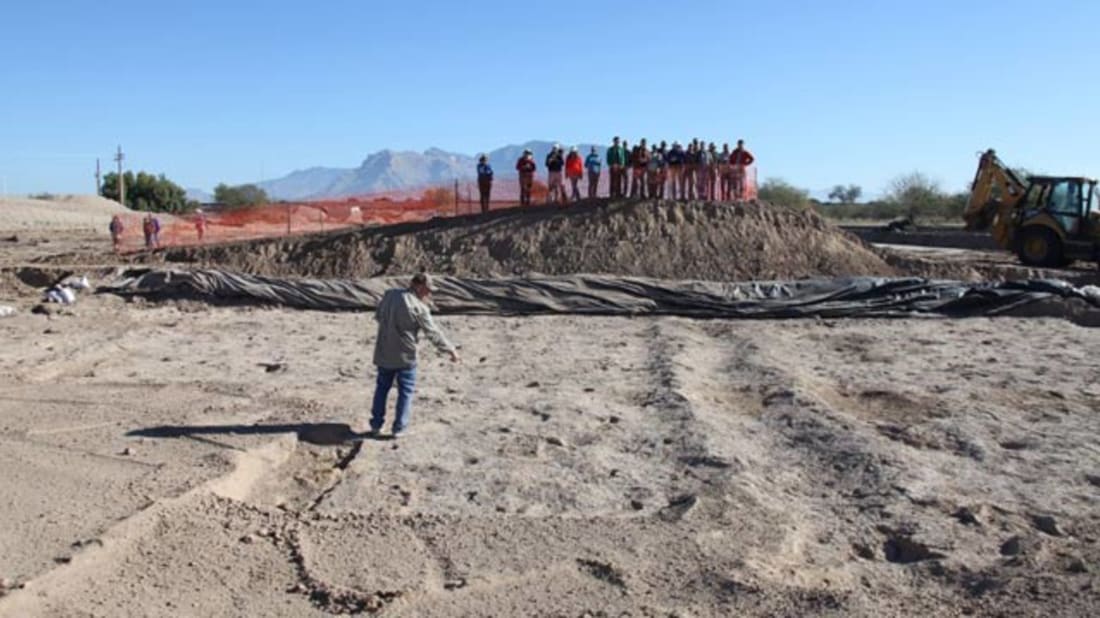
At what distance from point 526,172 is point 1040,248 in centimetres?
1296

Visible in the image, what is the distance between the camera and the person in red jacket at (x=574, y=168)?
22.9 m

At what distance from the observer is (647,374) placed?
12.3 metres

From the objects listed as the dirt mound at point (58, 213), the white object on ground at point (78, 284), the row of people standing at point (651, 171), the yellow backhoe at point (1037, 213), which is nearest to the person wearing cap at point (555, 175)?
the row of people standing at point (651, 171)

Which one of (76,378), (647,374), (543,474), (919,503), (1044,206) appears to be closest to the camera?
(919,503)

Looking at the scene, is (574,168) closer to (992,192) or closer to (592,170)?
(592,170)

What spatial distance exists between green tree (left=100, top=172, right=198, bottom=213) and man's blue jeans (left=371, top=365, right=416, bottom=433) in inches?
2422

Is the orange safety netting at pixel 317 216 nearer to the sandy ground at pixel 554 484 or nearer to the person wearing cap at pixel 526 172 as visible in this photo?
the person wearing cap at pixel 526 172

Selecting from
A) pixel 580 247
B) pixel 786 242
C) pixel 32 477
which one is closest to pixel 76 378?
pixel 32 477

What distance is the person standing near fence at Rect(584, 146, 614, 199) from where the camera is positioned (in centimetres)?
2248

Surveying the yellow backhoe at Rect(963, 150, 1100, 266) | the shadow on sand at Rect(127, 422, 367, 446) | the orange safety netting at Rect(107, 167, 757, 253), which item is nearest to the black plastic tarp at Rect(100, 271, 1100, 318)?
the yellow backhoe at Rect(963, 150, 1100, 266)

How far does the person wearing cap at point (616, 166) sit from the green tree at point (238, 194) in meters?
54.0

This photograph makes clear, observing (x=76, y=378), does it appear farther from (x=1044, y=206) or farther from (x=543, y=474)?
(x=1044, y=206)

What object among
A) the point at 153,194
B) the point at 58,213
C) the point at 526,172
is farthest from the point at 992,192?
the point at 153,194

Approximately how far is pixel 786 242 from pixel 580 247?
4372 millimetres
